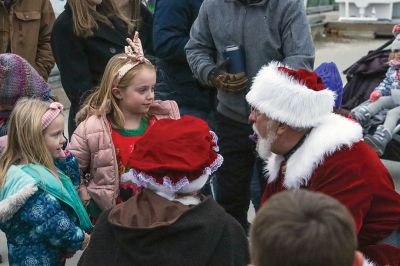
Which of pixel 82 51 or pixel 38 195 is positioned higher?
pixel 82 51

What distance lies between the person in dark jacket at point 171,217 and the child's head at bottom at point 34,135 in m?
0.78

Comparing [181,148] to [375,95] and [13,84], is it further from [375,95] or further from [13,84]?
[375,95]

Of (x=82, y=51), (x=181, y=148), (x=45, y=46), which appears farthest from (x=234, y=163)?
(x=45, y=46)

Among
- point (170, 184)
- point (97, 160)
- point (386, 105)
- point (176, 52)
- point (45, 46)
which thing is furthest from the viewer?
point (386, 105)

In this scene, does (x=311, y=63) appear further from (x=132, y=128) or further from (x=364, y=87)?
(x=364, y=87)

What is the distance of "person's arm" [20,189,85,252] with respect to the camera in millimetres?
3277

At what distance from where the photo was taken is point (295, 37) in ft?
13.5

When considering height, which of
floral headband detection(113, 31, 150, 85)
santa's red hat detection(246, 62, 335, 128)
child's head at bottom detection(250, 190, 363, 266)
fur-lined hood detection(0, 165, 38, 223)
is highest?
child's head at bottom detection(250, 190, 363, 266)

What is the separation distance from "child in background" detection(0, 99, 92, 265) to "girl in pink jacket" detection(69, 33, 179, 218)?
280 millimetres

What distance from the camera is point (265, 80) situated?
10.7 feet

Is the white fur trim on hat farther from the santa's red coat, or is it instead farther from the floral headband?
the floral headband

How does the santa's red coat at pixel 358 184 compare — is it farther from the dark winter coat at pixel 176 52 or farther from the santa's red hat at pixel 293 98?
the dark winter coat at pixel 176 52

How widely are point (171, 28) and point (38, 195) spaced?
6.11 feet

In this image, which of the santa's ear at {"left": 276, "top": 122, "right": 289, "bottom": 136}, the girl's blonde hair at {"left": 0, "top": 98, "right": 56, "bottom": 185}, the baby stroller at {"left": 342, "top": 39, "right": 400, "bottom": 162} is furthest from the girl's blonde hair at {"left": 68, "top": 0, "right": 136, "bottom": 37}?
the baby stroller at {"left": 342, "top": 39, "right": 400, "bottom": 162}
